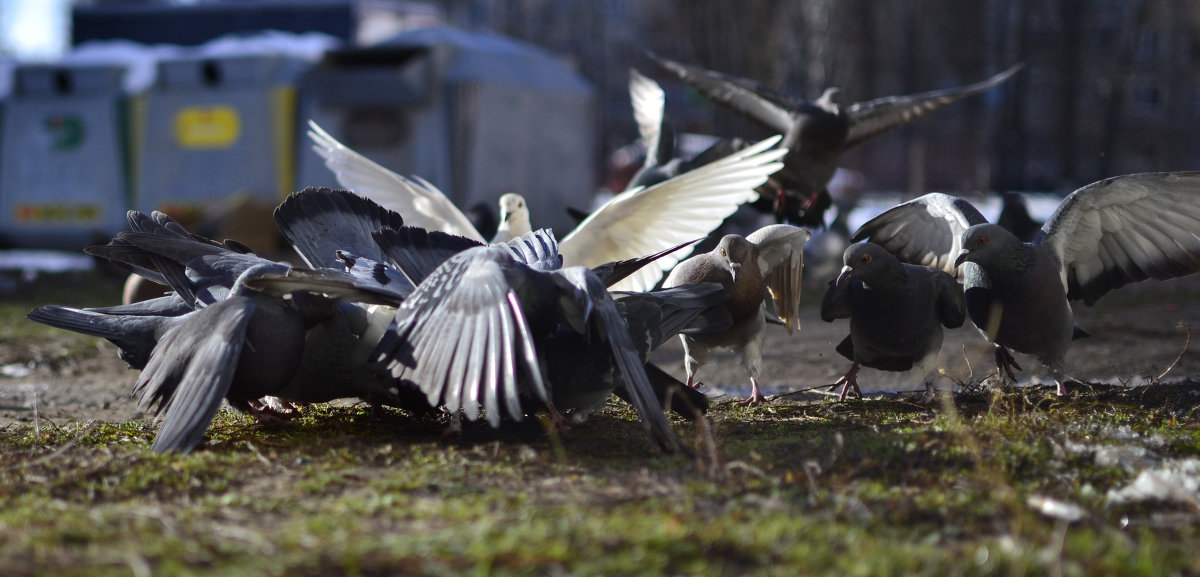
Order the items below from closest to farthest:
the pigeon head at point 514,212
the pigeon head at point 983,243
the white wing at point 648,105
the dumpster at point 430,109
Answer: the pigeon head at point 983,243 → the pigeon head at point 514,212 → the white wing at point 648,105 → the dumpster at point 430,109

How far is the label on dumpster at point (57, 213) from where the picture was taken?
492 inches

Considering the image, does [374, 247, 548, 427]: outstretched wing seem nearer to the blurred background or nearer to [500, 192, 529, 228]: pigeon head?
[500, 192, 529, 228]: pigeon head

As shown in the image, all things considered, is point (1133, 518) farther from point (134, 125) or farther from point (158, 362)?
point (134, 125)

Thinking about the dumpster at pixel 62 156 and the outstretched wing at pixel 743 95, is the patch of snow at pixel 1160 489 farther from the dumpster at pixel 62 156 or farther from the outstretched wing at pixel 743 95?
the dumpster at pixel 62 156

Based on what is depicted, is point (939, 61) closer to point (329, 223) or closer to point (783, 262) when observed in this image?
point (783, 262)

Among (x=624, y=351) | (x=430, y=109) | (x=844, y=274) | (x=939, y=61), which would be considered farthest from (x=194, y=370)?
(x=939, y=61)

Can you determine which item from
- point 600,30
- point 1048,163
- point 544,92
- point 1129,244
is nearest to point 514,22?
point 600,30

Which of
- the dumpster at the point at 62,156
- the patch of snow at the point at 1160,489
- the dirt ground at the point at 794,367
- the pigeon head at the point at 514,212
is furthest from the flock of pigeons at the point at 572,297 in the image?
the dumpster at the point at 62,156

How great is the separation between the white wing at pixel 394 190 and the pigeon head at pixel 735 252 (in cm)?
168

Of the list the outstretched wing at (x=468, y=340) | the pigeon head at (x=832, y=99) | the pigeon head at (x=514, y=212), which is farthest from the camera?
the pigeon head at (x=832, y=99)

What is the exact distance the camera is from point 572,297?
3.18 metres

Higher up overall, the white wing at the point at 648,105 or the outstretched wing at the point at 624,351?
the white wing at the point at 648,105

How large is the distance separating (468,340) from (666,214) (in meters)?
1.88

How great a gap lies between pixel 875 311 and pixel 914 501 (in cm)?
162
